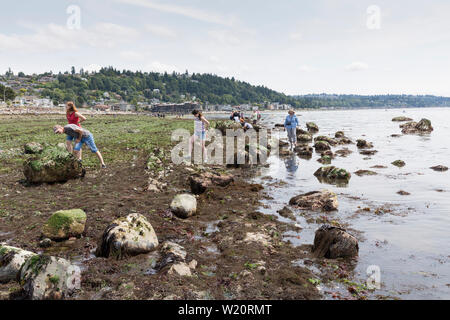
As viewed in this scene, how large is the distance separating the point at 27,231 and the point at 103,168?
763 centimetres

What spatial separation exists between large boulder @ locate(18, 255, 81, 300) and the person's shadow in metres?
14.3

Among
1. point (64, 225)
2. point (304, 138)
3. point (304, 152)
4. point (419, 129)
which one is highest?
point (419, 129)

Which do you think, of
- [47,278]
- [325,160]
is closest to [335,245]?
[47,278]

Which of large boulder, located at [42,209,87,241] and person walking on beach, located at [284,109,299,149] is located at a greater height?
person walking on beach, located at [284,109,299,149]

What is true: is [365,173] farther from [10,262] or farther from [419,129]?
[419,129]

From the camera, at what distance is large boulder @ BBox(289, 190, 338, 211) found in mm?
10867

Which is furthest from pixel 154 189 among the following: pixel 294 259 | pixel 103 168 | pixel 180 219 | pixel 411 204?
pixel 411 204

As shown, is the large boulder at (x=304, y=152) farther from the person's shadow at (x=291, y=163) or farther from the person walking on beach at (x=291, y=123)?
the person walking on beach at (x=291, y=123)

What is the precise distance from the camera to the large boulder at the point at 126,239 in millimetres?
6719

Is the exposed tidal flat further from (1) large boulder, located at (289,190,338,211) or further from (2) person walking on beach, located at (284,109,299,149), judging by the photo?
(2) person walking on beach, located at (284,109,299,149)

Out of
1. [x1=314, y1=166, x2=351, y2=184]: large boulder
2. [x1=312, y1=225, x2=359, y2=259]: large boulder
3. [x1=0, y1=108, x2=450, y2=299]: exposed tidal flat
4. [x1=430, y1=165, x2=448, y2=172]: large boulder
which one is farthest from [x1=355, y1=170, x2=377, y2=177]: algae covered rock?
[x1=312, y1=225, x2=359, y2=259]: large boulder

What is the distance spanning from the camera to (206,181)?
12633 millimetres

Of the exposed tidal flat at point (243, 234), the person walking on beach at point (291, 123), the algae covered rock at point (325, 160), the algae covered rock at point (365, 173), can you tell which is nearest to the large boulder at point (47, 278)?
the exposed tidal flat at point (243, 234)

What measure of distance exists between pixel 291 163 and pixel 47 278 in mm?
17464
